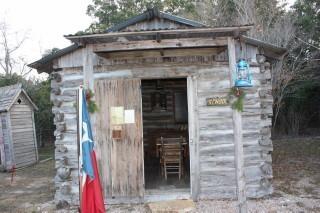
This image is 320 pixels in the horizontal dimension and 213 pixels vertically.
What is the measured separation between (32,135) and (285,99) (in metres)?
11.8

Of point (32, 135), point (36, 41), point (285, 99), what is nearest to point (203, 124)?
point (32, 135)

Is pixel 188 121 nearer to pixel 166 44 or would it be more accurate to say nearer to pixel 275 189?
pixel 166 44

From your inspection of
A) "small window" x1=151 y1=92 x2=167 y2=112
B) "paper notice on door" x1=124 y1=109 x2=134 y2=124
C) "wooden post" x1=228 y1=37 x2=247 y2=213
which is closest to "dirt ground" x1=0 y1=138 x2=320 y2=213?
"wooden post" x1=228 y1=37 x2=247 y2=213

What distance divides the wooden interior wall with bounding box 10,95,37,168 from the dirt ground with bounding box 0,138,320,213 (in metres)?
0.58

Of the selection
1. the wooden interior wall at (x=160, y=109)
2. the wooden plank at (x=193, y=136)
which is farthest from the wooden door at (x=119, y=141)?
the wooden interior wall at (x=160, y=109)

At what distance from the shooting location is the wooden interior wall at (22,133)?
12.4 metres

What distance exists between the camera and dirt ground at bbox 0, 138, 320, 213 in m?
6.33

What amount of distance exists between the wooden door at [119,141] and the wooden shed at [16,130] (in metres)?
6.41

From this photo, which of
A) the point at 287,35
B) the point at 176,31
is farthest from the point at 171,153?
the point at 287,35

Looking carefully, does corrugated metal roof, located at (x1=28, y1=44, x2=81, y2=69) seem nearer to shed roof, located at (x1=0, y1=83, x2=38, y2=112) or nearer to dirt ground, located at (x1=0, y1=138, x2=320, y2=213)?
dirt ground, located at (x1=0, y1=138, x2=320, y2=213)

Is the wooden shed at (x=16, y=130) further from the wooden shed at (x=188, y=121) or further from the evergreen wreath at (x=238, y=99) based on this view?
the evergreen wreath at (x=238, y=99)

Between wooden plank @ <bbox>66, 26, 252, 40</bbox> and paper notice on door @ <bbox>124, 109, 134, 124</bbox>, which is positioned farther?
paper notice on door @ <bbox>124, 109, 134, 124</bbox>

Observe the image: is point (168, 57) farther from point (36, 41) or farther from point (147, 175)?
point (36, 41)

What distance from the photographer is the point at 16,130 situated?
12516mm
